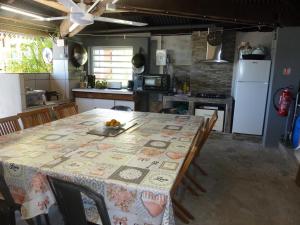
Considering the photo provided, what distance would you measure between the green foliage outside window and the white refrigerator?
4246 mm

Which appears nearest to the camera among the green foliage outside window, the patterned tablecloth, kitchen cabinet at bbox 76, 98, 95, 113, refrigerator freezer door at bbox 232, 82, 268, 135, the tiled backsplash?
the patterned tablecloth

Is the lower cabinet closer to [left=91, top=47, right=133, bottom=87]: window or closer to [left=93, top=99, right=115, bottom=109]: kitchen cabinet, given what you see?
[left=93, top=99, right=115, bottom=109]: kitchen cabinet

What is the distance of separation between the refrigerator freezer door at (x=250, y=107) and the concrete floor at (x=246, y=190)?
505mm

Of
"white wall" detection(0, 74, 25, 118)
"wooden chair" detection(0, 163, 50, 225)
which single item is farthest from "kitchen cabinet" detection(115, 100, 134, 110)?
"wooden chair" detection(0, 163, 50, 225)

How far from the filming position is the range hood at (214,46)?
4.56 meters

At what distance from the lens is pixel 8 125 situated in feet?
7.74

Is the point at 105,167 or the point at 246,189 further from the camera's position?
the point at 246,189

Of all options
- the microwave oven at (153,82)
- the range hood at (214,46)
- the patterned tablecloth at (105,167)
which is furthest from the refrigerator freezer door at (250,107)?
the patterned tablecloth at (105,167)

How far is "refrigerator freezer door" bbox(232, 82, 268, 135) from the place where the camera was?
429 centimetres

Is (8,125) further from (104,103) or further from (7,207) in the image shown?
(104,103)

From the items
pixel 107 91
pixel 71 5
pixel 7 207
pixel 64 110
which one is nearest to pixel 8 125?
pixel 64 110

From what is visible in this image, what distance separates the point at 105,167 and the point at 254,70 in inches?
146

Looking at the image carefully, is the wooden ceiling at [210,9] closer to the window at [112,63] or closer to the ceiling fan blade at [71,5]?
the ceiling fan blade at [71,5]

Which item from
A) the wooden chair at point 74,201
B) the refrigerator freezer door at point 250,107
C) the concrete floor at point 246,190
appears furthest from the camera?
the refrigerator freezer door at point 250,107
